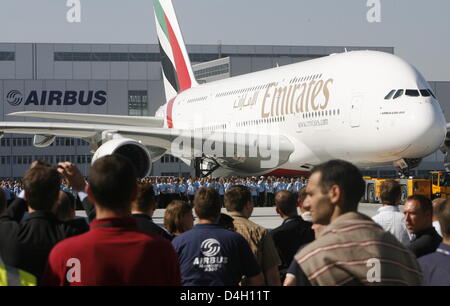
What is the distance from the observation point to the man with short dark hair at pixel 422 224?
200 inches

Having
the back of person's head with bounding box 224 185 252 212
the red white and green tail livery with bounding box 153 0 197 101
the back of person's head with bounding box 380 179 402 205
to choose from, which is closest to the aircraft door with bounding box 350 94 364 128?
the back of person's head with bounding box 380 179 402 205

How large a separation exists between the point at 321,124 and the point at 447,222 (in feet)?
46.5

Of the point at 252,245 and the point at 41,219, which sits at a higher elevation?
the point at 41,219

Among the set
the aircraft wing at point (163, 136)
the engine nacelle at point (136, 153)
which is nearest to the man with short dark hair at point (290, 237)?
the engine nacelle at point (136, 153)

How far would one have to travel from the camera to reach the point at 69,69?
81000 mm

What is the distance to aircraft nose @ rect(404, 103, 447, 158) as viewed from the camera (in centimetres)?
1609

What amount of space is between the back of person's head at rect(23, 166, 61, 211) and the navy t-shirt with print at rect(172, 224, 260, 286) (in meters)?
0.93

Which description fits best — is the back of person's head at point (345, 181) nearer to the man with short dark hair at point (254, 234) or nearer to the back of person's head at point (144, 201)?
the man with short dark hair at point (254, 234)

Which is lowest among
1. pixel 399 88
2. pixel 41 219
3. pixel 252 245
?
pixel 252 245

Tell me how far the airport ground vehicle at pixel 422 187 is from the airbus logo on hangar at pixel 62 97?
2559 cm
